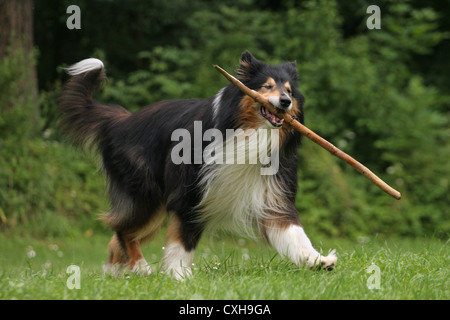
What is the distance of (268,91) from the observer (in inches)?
198

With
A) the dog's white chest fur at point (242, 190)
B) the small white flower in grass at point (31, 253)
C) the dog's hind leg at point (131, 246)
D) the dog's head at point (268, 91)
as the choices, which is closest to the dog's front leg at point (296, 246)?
the dog's white chest fur at point (242, 190)

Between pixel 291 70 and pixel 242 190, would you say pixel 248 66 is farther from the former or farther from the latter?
pixel 242 190

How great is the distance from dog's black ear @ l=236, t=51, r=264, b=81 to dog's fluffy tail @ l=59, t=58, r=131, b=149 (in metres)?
1.51

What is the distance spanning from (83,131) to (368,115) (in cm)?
704

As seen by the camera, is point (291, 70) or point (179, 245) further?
point (291, 70)

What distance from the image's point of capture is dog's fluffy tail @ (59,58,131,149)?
20.4 ft

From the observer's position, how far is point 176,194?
5.34 m

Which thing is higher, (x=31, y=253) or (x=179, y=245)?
(x=179, y=245)

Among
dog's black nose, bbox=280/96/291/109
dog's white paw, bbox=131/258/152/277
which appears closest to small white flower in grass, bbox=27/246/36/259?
dog's white paw, bbox=131/258/152/277

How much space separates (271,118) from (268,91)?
0.24 metres

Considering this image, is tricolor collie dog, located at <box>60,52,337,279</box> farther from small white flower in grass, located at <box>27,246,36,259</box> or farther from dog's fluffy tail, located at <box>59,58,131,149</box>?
small white flower in grass, located at <box>27,246,36,259</box>

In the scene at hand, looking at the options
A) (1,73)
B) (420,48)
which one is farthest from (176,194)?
(420,48)

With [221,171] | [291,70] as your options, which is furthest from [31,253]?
[291,70]
